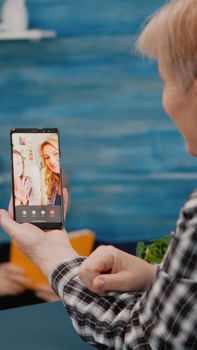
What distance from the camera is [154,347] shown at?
0.89m

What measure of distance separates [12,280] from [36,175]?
210 centimetres

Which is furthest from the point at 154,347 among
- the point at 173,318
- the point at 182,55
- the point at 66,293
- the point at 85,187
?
the point at 85,187

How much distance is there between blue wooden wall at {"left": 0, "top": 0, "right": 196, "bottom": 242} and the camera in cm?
330

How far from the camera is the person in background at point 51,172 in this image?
126 centimetres

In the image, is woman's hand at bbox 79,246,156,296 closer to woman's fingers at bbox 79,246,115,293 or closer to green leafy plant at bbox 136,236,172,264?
woman's fingers at bbox 79,246,115,293

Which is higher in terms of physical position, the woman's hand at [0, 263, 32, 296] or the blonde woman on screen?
the blonde woman on screen

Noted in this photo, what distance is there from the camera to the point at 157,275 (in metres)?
0.90

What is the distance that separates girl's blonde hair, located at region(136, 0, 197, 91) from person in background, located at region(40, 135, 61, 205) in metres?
0.38

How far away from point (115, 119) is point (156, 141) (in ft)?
0.70

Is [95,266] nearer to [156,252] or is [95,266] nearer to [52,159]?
[52,159]

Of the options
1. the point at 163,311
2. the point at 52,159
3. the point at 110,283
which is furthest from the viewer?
the point at 52,159

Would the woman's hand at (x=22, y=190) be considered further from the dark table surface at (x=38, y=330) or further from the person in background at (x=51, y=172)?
the dark table surface at (x=38, y=330)

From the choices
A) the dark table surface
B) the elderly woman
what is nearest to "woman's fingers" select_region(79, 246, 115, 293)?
the elderly woman

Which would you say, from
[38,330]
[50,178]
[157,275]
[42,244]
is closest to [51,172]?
[50,178]
